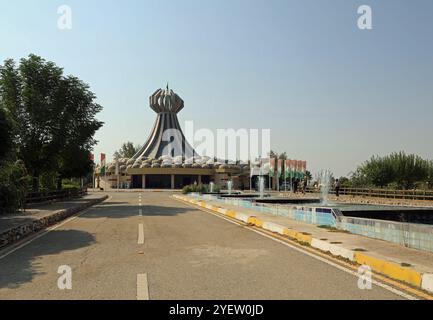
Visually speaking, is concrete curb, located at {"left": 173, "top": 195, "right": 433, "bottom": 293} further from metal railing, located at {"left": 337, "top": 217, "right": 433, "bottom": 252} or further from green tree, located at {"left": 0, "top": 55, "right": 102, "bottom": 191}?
green tree, located at {"left": 0, "top": 55, "right": 102, "bottom": 191}

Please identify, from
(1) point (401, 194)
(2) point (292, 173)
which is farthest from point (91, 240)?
(2) point (292, 173)

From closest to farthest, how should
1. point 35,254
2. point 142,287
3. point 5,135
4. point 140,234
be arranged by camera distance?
point 142,287 → point 35,254 → point 140,234 → point 5,135

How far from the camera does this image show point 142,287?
6.82 meters

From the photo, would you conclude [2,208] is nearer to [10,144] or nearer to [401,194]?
[10,144]

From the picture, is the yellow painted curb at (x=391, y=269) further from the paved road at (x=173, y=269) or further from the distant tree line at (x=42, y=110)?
the distant tree line at (x=42, y=110)

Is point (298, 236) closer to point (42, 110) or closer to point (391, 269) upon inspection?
point (391, 269)

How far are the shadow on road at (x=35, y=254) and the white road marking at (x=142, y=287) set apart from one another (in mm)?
1400

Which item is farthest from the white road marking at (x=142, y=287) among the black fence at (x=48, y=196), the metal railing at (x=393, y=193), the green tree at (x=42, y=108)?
the metal railing at (x=393, y=193)

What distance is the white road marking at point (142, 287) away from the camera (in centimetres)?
628

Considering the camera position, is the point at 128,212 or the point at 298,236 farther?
the point at 128,212

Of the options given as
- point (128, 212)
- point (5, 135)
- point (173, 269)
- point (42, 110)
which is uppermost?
Answer: point (42, 110)

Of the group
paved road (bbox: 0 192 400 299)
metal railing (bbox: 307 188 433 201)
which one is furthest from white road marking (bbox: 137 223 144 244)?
metal railing (bbox: 307 188 433 201)

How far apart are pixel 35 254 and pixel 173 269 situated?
4073mm

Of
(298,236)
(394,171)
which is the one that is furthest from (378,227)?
(394,171)
